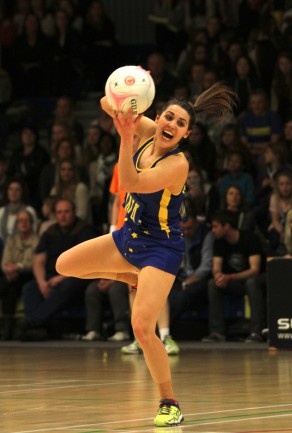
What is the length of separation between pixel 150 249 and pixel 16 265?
25.9 ft

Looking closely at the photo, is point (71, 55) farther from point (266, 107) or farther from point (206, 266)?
point (206, 266)

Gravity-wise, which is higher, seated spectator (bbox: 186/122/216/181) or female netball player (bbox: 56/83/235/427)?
seated spectator (bbox: 186/122/216/181)

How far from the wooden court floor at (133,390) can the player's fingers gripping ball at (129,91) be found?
1.92 metres

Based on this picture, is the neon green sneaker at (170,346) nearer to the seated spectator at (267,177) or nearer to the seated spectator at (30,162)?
the seated spectator at (267,177)

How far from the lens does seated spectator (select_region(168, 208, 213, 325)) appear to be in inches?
544

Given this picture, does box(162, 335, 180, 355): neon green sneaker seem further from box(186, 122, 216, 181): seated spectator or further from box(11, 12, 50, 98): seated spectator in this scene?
box(11, 12, 50, 98): seated spectator

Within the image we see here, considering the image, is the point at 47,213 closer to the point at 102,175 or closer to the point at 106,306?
the point at 102,175

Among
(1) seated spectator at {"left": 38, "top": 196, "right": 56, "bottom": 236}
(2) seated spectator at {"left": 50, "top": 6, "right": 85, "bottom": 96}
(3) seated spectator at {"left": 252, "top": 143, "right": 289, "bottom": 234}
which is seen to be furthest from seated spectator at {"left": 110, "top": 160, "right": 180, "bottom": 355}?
(2) seated spectator at {"left": 50, "top": 6, "right": 85, "bottom": 96}

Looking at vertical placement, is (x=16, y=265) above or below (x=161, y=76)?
below

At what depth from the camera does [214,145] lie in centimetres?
1577

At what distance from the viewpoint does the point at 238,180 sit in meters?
14.7

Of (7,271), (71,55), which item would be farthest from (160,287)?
(71,55)

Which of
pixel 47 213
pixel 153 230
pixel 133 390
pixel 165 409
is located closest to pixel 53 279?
pixel 47 213

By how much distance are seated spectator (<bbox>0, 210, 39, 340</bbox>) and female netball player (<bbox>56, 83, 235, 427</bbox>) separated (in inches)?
294
